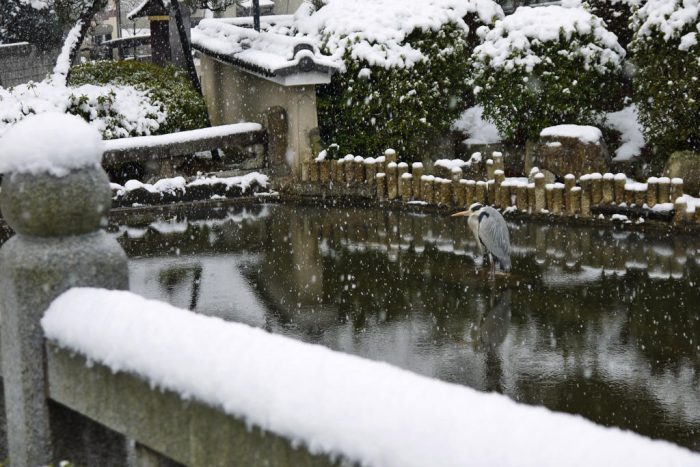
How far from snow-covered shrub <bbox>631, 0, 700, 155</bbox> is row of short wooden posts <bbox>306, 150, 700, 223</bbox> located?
1105 mm

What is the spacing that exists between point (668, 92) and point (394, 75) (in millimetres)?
3709

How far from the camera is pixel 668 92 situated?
37.4ft

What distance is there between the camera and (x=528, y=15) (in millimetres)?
12938

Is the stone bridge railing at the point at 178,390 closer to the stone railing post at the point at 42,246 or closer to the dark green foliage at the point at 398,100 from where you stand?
the stone railing post at the point at 42,246

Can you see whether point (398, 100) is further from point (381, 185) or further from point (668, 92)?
point (668, 92)

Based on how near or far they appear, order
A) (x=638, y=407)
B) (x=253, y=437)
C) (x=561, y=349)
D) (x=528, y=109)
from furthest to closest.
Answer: (x=528, y=109) < (x=561, y=349) < (x=638, y=407) < (x=253, y=437)

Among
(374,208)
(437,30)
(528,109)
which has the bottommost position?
(374,208)

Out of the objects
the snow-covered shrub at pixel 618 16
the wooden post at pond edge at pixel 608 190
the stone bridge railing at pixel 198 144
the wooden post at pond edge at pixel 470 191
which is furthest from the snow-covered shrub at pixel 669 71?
the stone bridge railing at pixel 198 144

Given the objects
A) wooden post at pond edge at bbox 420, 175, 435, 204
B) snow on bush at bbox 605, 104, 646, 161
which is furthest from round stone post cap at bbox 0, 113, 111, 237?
snow on bush at bbox 605, 104, 646, 161

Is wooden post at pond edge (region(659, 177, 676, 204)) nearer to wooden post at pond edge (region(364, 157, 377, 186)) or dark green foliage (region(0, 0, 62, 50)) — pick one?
wooden post at pond edge (region(364, 157, 377, 186))

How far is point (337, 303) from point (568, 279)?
206 cm

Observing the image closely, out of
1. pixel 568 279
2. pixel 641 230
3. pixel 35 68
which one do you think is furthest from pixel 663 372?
pixel 35 68

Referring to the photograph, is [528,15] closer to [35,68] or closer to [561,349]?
[561,349]

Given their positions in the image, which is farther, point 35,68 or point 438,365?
point 35,68
